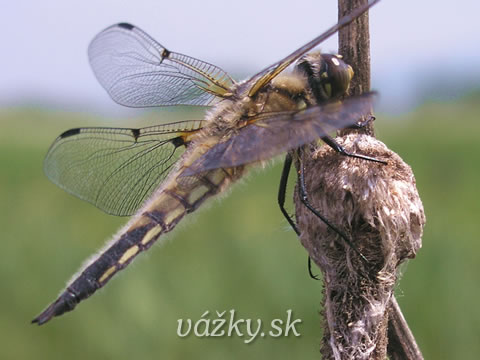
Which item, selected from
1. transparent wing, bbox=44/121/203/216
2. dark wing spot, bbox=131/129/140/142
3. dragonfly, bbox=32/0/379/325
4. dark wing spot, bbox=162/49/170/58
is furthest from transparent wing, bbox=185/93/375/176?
dark wing spot, bbox=162/49/170/58

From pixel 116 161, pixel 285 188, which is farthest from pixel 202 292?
pixel 285 188

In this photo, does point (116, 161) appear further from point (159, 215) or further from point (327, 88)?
point (327, 88)

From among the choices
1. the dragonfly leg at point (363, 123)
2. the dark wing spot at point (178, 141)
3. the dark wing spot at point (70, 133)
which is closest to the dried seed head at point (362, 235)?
the dragonfly leg at point (363, 123)

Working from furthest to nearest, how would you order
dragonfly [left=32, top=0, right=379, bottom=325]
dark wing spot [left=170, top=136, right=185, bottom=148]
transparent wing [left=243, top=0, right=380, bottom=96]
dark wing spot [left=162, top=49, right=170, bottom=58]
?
dark wing spot [left=162, top=49, right=170, bottom=58] < dark wing spot [left=170, top=136, right=185, bottom=148] < dragonfly [left=32, top=0, right=379, bottom=325] < transparent wing [left=243, top=0, right=380, bottom=96]

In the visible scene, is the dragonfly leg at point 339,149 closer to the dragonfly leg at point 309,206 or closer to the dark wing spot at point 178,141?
the dragonfly leg at point 309,206

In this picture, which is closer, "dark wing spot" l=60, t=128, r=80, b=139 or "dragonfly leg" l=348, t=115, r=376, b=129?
"dragonfly leg" l=348, t=115, r=376, b=129

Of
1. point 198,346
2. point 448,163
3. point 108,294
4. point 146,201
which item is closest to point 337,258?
point 146,201

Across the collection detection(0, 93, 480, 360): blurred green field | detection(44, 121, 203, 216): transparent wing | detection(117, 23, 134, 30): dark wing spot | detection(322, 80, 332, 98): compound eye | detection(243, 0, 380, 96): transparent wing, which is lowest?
detection(0, 93, 480, 360): blurred green field

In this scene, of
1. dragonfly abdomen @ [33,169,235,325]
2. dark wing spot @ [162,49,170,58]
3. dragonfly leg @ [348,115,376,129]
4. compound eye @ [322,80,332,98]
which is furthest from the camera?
dark wing spot @ [162,49,170,58]

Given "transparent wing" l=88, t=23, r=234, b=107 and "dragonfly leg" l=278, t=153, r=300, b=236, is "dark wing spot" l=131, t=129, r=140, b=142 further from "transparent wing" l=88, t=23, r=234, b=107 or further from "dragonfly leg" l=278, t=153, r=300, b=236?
"dragonfly leg" l=278, t=153, r=300, b=236
